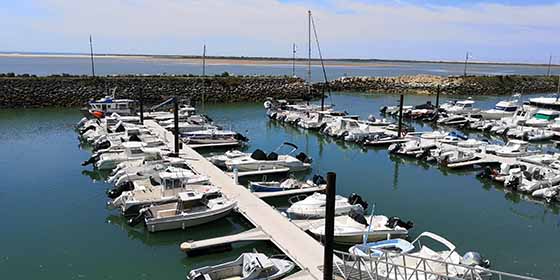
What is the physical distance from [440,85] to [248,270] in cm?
7356

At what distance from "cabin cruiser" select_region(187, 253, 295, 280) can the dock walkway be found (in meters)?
0.74

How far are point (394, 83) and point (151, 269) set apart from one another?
239ft

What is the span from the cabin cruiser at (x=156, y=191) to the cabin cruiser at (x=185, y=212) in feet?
2.06

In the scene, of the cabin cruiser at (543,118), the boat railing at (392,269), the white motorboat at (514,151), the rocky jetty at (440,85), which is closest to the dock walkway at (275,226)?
the boat railing at (392,269)

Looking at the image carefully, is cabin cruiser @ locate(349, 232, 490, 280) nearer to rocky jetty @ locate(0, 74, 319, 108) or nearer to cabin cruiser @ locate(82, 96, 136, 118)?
cabin cruiser @ locate(82, 96, 136, 118)

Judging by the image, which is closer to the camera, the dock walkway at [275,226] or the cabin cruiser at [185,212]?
the dock walkway at [275,226]

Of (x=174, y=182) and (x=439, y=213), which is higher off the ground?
(x=174, y=182)

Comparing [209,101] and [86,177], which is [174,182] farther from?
[209,101]

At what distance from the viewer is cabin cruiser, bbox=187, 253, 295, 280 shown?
45.2 feet

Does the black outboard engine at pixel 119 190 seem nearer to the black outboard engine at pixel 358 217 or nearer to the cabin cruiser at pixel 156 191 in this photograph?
the cabin cruiser at pixel 156 191

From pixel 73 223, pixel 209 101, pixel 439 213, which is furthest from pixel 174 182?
pixel 209 101

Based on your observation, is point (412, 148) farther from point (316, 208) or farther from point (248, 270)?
point (248, 270)

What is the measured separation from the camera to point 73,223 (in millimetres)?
19094

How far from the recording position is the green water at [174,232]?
1584 cm
